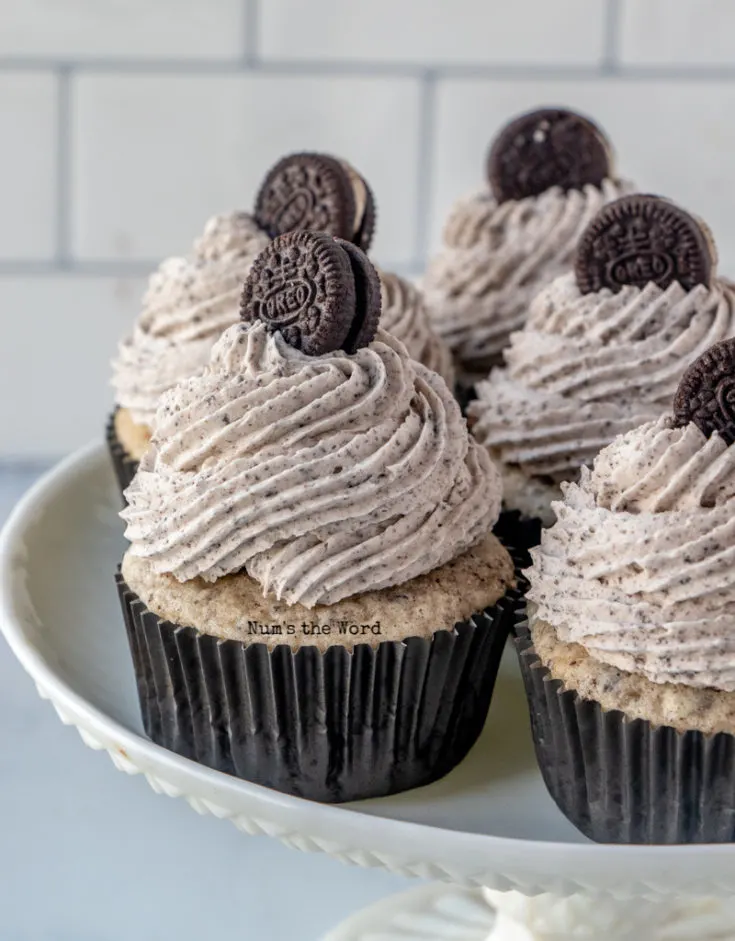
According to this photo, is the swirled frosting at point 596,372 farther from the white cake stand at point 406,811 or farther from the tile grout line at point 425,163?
the tile grout line at point 425,163

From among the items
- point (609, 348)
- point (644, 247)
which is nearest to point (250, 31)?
point (644, 247)

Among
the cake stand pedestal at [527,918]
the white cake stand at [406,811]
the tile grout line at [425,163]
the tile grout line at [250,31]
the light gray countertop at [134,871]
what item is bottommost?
the light gray countertop at [134,871]

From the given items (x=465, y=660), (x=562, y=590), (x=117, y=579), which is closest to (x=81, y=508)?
(x=117, y=579)

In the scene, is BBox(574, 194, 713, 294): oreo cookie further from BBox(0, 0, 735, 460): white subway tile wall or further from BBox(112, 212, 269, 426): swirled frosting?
BBox(0, 0, 735, 460): white subway tile wall

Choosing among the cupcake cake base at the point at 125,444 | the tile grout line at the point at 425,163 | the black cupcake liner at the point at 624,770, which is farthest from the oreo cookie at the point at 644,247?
the tile grout line at the point at 425,163

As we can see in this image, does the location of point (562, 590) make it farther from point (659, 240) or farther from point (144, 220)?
point (144, 220)

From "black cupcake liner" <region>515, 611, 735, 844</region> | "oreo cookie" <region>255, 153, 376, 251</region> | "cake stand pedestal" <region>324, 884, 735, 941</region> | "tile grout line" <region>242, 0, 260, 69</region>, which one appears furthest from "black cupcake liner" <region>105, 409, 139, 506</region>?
"tile grout line" <region>242, 0, 260, 69</region>
